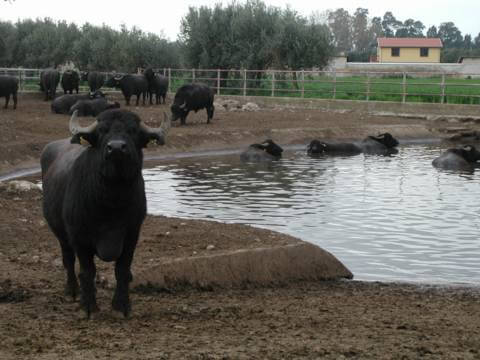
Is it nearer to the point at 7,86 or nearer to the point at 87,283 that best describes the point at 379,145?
the point at 7,86

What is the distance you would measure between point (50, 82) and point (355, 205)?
23.5 m

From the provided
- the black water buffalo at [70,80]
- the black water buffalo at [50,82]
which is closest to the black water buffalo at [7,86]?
the black water buffalo at [50,82]

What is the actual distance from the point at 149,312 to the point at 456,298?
3.08 metres

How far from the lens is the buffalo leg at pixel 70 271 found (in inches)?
289

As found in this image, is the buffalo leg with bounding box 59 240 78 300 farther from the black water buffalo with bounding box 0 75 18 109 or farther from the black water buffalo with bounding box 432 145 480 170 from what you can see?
the black water buffalo with bounding box 0 75 18 109

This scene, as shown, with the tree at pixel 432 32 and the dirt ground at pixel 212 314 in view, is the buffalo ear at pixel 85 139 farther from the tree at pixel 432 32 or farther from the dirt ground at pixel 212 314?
the tree at pixel 432 32

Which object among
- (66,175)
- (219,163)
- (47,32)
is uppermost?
(47,32)

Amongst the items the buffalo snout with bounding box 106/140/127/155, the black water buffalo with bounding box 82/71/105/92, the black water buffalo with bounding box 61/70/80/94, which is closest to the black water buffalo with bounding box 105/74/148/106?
the black water buffalo with bounding box 61/70/80/94

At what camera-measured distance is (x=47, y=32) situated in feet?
198

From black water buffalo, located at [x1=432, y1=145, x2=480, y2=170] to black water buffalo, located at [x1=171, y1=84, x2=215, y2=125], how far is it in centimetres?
970

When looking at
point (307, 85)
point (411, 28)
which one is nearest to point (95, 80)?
point (307, 85)

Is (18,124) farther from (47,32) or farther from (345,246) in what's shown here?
(47,32)

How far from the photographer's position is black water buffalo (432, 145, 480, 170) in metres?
19.5

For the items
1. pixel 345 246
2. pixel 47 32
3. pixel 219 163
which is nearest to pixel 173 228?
pixel 345 246
